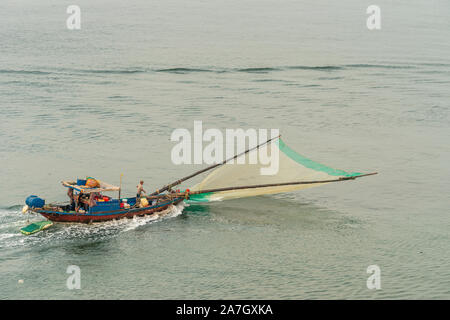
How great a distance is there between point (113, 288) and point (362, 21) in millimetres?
103541

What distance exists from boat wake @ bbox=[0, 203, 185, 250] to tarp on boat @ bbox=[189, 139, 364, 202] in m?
3.59

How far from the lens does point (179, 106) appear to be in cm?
6831

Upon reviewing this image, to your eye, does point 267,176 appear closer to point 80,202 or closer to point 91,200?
point 91,200

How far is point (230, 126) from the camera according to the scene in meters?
62.4

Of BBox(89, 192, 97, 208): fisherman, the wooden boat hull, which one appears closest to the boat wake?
the wooden boat hull

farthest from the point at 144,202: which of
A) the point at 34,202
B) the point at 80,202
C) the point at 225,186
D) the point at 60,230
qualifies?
the point at 34,202

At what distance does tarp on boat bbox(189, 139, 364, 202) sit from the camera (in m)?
41.3

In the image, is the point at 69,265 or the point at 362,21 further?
the point at 362,21

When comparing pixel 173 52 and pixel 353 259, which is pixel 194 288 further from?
pixel 173 52

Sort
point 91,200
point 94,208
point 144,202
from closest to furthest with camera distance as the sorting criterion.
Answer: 1. point 91,200
2. point 94,208
3. point 144,202

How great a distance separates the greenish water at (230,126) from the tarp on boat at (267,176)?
3.83 ft

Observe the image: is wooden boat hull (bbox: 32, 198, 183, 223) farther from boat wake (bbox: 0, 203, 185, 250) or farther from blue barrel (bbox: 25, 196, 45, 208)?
blue barrel (bbox: 25, 196, 45, 208)

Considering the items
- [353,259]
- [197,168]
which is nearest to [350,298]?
[353,259]

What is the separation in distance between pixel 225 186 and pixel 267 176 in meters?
3.04
